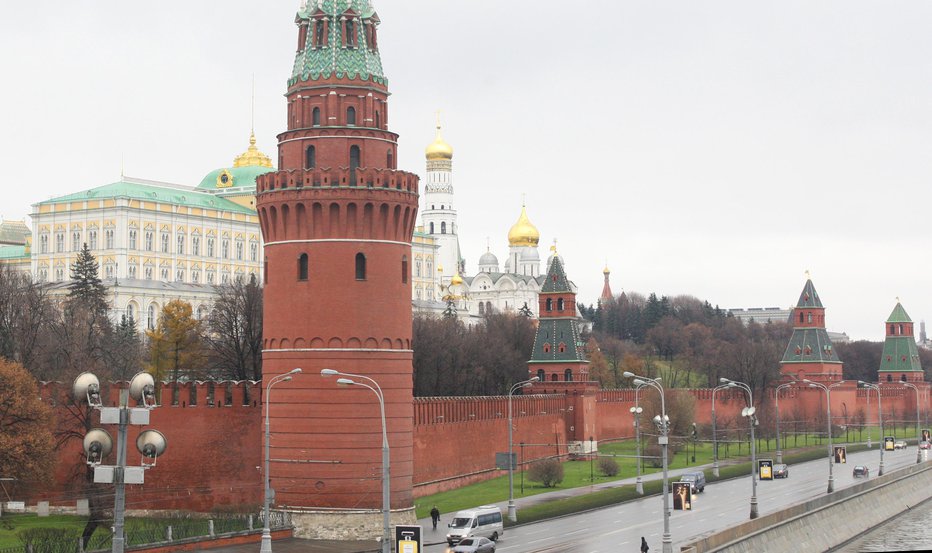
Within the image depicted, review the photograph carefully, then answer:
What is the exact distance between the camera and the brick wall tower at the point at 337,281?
5059 cm

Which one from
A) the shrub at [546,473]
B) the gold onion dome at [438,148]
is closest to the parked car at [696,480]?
the shrub at [546,473]

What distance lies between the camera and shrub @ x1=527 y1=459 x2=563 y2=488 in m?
72.8

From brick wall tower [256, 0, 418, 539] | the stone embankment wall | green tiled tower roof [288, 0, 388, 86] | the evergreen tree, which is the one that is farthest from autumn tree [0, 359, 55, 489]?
the evergreen tree

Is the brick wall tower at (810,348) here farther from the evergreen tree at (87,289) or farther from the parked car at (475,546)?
the parked car at (475,546)

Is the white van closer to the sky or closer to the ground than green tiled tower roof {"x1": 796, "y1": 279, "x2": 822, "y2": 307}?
closer to the ground

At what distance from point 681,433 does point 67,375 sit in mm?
49788

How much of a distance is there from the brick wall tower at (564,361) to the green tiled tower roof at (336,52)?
4601 centimetres

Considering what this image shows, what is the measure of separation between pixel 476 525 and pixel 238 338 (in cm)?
3364

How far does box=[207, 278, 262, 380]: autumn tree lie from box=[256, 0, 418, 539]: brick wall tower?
1037 inches

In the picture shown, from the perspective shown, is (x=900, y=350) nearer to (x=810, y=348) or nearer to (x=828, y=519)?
(x=810, y=348)

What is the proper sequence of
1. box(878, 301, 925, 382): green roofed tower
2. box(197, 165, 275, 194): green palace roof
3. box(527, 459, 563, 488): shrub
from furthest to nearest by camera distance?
box(197, 165, 275, 194): green palace roof < box(878, 301, 925, 382): green roofed tower < box(527, 459, 563, 488): shrub

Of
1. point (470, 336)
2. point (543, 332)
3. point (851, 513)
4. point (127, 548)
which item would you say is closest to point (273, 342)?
point (127, 548)

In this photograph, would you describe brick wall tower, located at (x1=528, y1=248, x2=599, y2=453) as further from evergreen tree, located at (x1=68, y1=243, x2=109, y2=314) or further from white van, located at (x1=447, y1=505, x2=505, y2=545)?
white van, located at (x1=447, y1=505, x2=505, y2=545)

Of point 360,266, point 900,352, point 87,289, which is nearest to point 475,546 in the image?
point 360,266
